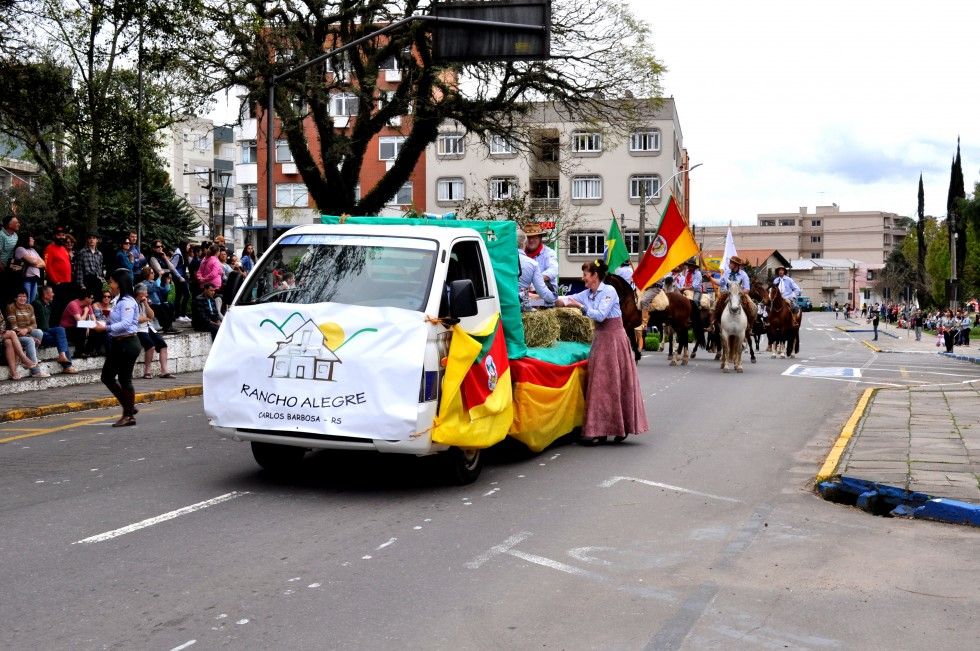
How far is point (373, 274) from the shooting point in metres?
9.86

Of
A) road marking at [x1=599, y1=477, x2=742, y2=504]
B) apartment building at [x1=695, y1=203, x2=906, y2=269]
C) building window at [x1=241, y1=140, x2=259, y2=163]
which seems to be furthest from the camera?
apartment building at [x1=695, y1=203, x2=906, y2=269]

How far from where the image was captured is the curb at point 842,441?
34.3ft

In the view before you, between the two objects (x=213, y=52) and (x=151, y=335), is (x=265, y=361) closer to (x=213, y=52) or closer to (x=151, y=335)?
(x=151, y=335)

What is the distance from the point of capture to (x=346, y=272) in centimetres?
989

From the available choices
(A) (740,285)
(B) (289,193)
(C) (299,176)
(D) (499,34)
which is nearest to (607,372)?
(D) (499,34)

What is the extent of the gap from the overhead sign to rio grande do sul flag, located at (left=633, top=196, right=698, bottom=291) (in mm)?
5850

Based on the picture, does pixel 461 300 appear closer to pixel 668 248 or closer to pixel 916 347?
pixel 668 248

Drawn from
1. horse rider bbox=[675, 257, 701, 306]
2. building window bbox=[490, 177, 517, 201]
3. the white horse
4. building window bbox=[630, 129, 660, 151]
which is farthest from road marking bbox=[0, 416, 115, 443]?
building window bbox=[630, 129, 660, 151]

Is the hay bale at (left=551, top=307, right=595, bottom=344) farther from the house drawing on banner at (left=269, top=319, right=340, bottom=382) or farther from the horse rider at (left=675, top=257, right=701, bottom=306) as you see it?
the horse rider at (left=675, top=257, right=701, bottom=306)

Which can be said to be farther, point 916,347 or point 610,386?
point 916,347

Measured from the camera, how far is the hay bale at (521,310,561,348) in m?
12.2

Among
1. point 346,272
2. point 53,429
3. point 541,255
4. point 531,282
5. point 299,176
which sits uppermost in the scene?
point 299,176

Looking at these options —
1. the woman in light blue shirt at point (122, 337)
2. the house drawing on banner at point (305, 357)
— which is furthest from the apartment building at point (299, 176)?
the house drawing on banner at point (305, 357)

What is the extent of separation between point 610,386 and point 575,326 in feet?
4.06
